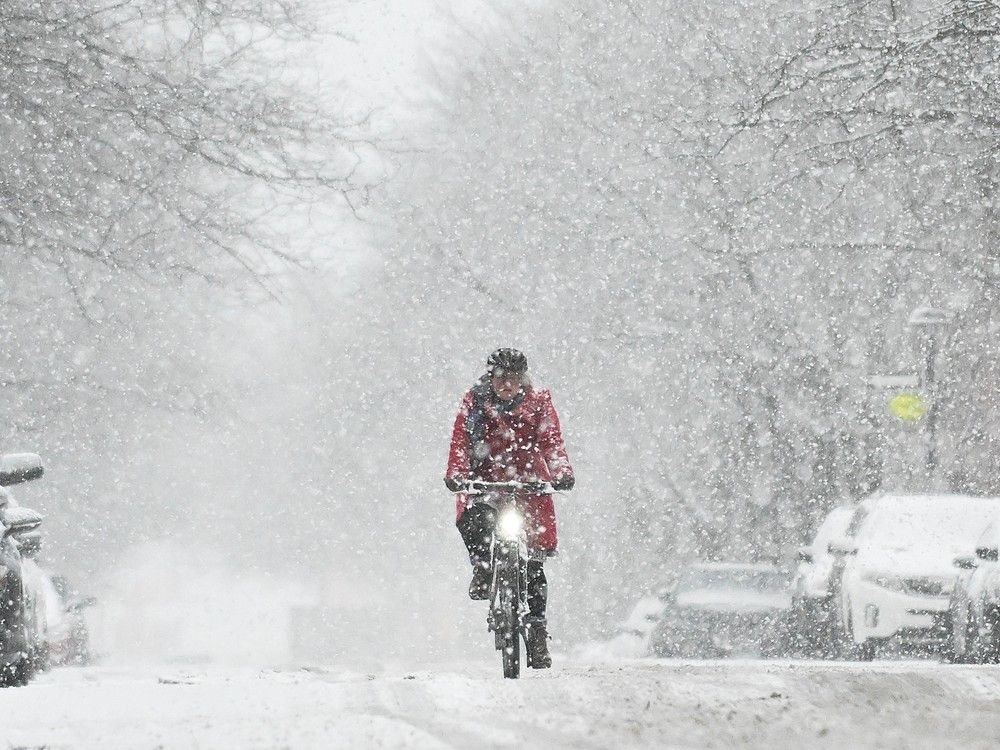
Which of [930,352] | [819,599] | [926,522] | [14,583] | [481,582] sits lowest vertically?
[819,599]

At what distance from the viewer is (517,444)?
10188mm

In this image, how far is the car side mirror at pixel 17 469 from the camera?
33.9ft

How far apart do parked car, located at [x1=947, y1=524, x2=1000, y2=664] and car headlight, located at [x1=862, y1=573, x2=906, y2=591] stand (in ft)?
7.98

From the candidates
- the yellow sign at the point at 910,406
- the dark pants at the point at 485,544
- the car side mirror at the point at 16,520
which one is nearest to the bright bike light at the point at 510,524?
the dark pants at the point at 485,544

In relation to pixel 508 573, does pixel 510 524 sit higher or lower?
higher

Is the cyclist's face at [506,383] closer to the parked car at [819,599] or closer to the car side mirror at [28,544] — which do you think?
the car side mirror at [28,544]

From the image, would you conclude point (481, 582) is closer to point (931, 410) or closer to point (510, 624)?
point (510, 624)

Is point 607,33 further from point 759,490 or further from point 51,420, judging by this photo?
point 51,420

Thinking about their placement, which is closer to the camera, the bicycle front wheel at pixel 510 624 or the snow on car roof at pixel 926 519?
the bicycle front wheel at pixel 510 624

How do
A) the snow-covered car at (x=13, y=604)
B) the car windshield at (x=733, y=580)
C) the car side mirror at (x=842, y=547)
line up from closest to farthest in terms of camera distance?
the snow-covered car at (x=13, y=604) → the car side mirror at (x=842, y=547) → the car windshield at (x=733, y=580)

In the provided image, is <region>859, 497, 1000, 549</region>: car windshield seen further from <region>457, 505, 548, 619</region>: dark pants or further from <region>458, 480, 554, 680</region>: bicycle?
<region>458, 480, 554, 680</region>: bicycle

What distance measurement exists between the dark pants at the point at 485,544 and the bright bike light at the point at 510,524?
0.40 ft

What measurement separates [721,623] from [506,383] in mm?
12567

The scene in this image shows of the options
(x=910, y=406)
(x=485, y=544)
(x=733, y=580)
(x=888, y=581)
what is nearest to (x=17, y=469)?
(x=485, y=544)
